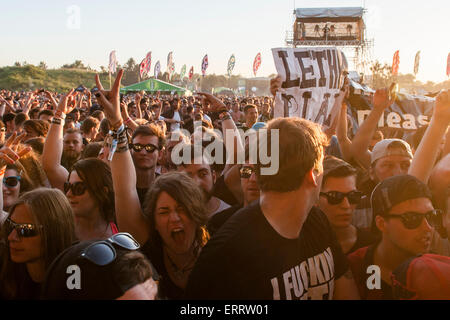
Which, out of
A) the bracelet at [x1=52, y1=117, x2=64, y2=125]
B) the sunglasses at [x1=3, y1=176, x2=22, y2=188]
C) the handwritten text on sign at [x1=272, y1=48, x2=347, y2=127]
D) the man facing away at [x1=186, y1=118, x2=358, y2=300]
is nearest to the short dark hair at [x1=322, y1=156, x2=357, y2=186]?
the man facing away at [x1=186, y1=118, x2=358, y2=300]

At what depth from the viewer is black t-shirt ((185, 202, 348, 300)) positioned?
159 centimetres

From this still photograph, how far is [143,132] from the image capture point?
11.9 feet

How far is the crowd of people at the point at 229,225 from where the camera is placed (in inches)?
58.9

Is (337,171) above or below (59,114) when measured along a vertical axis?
below

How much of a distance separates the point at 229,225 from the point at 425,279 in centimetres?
74

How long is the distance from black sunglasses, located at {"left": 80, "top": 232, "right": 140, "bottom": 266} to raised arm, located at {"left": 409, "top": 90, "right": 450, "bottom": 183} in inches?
75.3

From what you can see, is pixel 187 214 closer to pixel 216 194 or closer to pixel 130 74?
pixel 216 194

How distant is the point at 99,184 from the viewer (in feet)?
8.77

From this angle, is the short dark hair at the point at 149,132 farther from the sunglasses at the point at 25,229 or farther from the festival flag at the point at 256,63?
the festival flag at the point at 256,63

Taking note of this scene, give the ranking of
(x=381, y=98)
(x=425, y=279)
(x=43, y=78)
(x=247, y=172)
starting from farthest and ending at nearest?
(x=43, y=78) → (x=381, y=98) → (x=247, y=172) → (x=425, y=279)

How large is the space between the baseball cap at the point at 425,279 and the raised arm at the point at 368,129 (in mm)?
2562

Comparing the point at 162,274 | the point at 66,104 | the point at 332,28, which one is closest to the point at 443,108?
the point at 162,274

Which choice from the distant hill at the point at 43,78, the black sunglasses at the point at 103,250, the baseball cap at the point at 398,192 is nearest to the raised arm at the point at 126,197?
the black sunglasses at the point at 103,250

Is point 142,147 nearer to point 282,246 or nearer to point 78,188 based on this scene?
point 78,188
